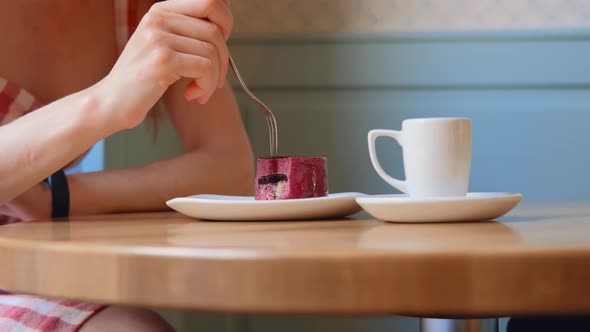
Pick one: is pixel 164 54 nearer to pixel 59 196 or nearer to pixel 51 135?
pixel 51 135

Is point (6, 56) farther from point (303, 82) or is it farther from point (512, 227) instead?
point (512, 227)

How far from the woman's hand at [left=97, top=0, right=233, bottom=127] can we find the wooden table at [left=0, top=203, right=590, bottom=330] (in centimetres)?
27

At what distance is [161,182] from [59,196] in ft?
0.47

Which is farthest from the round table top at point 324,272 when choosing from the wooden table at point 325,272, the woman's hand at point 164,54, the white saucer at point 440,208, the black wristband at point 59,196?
the black wristband at point 59,196

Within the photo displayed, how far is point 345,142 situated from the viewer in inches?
68.1

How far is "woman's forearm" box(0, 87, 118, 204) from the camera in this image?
796 mm

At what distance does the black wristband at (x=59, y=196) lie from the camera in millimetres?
958

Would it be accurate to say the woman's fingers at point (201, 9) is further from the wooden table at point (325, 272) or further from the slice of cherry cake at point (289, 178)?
the wooden table at point (325, 272)

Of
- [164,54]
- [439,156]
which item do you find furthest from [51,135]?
[439,156]

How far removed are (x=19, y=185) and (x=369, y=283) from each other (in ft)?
1.77

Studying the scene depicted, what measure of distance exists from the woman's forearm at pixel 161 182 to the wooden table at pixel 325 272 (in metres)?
0.46

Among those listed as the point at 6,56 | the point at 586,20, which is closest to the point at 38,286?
the point at 6,56

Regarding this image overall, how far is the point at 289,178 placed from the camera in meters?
0.82

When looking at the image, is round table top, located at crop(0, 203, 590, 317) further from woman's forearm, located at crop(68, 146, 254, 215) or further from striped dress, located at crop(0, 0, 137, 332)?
woman's forearm, located at crop(68, 146, 254, 215)
